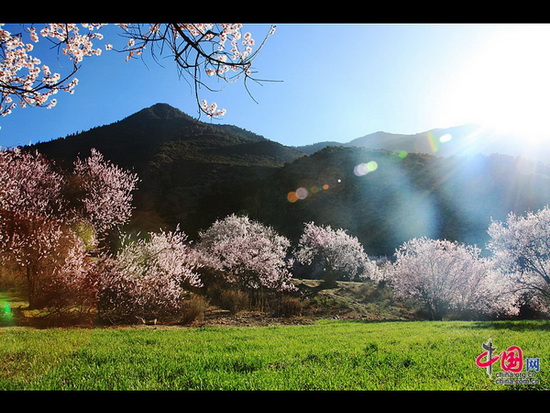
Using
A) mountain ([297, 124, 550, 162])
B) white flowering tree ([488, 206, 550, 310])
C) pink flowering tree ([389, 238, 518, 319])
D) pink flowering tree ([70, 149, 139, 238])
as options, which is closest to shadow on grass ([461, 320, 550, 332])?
white flowering tree ([488, 206, 550, 310])

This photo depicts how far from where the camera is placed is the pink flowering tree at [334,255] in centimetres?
3947

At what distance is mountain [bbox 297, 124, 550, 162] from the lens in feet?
218

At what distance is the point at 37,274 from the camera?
15.3m

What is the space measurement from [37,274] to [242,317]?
11.6m

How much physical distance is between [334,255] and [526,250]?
22.3 meters

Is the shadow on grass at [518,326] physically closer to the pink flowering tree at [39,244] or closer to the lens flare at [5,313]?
the pink flowering tree at [39,244]

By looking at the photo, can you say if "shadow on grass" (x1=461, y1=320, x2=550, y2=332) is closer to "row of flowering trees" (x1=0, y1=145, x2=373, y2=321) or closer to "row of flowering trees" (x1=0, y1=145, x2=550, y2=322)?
"row of flowering trees" (x1=0, y1=145, x2=550, y2=322)

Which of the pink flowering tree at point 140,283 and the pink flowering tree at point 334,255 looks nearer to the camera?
the pink flowering tree at point 140,283

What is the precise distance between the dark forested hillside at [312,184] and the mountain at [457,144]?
3.79 m

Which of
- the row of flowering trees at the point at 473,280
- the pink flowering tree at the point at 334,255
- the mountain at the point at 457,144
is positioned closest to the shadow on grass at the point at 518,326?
the row of flowering trees at the point at 473,280

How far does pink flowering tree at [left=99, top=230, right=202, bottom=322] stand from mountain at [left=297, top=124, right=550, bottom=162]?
52767mm

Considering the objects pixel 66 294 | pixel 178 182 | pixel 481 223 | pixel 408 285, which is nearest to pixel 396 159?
pixel 481 223
